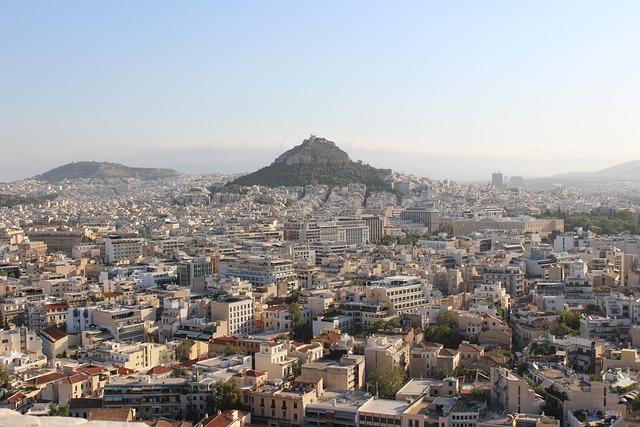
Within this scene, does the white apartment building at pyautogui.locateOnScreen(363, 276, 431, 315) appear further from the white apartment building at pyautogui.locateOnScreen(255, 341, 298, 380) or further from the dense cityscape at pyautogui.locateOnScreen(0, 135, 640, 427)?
the white apartment building at pyautogui.locateOnScreen(255, 341, 298, 380)

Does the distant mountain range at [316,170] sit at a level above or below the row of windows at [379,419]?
above

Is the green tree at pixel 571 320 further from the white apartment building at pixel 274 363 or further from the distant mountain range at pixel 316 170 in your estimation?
the distant mountain range at pixel 316 170

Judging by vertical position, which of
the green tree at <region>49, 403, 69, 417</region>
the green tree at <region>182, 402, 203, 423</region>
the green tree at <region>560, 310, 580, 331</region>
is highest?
the green tree at <region>560, 310, 580, 331</region>

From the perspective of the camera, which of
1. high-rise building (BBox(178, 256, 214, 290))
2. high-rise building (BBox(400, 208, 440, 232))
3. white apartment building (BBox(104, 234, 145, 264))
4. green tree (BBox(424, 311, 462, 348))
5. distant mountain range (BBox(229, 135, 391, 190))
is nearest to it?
green tree (BBox(424, 311, 462, 348))

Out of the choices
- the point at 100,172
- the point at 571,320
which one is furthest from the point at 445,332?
the point at 100,172

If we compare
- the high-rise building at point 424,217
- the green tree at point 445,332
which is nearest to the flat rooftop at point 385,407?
the green tree at point 445,332

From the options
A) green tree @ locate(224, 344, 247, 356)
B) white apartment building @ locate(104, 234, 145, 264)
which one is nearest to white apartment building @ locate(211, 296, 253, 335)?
green tree @ locate(224, 344, 247, 356)
